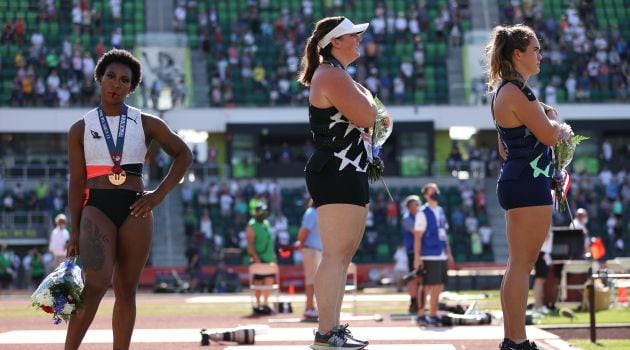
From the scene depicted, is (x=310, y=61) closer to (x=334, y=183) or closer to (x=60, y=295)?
(x=334, y=183)

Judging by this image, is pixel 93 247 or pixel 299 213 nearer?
pixel 93 247

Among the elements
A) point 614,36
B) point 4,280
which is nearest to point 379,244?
point 4,280

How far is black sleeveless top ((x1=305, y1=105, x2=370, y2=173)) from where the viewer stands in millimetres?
8133

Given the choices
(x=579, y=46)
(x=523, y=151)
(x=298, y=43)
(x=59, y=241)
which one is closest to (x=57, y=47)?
(x=298, y=43)

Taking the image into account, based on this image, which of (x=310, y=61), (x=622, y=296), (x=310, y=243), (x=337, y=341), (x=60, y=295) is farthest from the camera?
(x=622, y=296)

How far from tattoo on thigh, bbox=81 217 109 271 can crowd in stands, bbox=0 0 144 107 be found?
30.9 m

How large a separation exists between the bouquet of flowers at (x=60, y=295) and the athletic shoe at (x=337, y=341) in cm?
148

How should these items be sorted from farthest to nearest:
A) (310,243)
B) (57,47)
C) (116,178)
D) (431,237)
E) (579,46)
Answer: (579,46)
(57,47)
(310,243)
(431,237)
(116,178)

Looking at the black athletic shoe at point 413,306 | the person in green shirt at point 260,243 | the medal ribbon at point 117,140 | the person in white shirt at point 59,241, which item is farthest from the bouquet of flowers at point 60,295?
the person in white shirt at point 59,241

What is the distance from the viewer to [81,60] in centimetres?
3862

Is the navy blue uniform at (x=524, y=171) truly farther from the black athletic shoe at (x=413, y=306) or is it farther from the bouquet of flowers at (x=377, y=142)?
the black athletic shoe at (x=413, y=306)

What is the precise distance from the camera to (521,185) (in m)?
8.14

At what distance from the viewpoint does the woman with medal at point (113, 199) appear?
7977mm

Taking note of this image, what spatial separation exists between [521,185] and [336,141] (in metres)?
1.19
